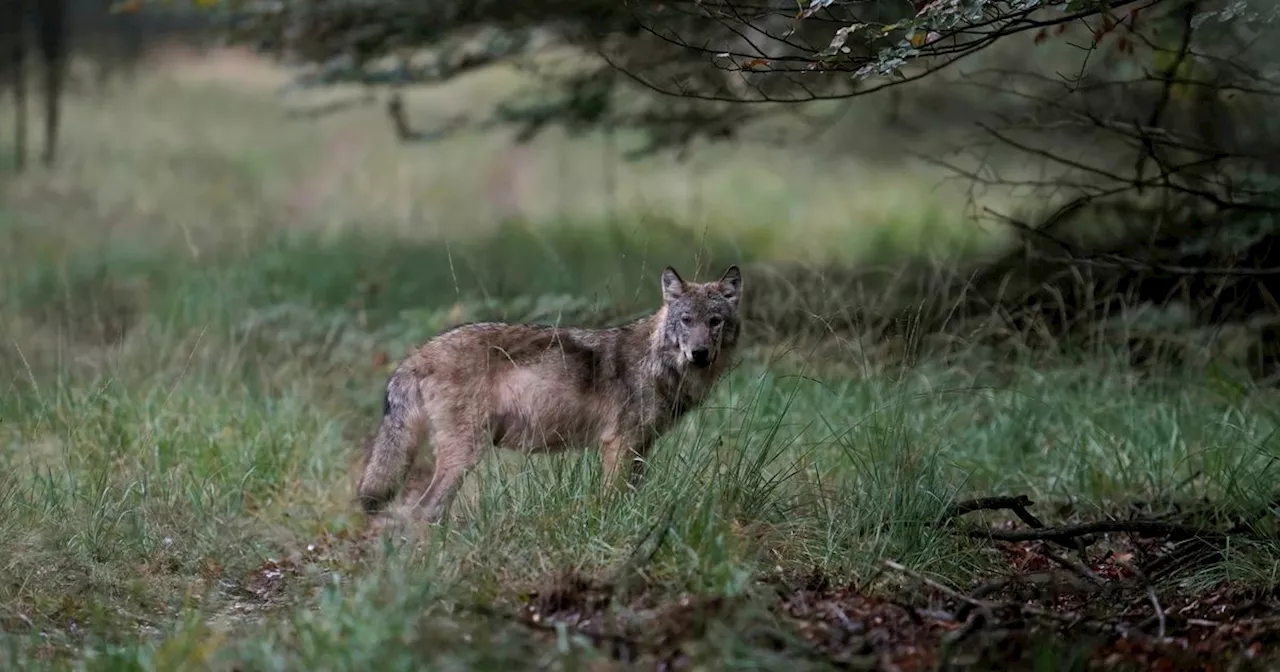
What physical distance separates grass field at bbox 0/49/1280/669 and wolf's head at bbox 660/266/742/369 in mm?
362

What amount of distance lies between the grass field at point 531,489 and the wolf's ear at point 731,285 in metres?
0.49

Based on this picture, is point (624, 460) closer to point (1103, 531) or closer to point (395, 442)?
point (395, 442)

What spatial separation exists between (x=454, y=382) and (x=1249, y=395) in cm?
461

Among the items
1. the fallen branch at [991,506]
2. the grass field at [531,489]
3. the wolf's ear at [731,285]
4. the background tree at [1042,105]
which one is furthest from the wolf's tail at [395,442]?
the fallen branch at [991,506]

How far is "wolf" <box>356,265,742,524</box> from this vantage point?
7.11 m

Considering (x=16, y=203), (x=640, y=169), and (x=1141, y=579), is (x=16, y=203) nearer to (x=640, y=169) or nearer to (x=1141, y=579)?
(x=640, y=169)

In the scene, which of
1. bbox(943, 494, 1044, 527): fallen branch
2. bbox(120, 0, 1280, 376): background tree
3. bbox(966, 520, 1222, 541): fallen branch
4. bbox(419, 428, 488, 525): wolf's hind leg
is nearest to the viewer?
bbox(966, 520, 1222, 541): fallen branch

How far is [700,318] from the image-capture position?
7117mm

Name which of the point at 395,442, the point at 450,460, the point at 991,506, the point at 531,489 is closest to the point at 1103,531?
the point at 991,506

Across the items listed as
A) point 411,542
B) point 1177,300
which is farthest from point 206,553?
point 1177,300

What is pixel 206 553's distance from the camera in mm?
6555

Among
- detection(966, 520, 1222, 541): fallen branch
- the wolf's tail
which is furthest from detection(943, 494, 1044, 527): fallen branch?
the wolf's tail

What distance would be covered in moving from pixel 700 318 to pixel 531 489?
156cm

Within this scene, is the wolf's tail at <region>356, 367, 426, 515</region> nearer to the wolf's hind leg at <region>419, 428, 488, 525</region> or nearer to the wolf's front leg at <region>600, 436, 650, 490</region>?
the wolf's hind leg at <region>419, 428, 488, 525</region>
